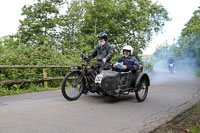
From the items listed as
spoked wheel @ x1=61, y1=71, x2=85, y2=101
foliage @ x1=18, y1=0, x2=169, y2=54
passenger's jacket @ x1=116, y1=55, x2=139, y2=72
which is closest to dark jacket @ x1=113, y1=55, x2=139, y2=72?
passenger's jacket @ x1=116, y1=55, x2=139, y2=72

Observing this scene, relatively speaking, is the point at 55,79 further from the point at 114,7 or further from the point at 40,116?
the point at 114,7

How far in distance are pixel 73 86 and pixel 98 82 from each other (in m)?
0.85

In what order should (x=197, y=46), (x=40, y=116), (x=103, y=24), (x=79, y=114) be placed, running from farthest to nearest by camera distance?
1. (x=197, y=46)
2. (x=103, y=24)
3. (x=79, y=114)
4. (x=40, y=116)

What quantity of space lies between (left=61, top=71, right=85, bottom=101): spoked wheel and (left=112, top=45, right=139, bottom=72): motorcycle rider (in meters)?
1.13

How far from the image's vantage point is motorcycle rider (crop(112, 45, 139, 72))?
6.91 metres

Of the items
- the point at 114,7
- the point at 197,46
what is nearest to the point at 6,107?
the point at 114,7

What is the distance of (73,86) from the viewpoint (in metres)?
6.63

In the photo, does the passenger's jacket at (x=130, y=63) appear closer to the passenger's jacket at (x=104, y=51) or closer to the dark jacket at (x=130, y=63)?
the dark jacket at (x=130, y=63)

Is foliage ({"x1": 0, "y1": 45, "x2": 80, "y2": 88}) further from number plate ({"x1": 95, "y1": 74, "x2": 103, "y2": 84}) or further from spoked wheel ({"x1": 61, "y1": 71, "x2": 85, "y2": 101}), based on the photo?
number plate ({"x1": 95, "y1": 74, "x2": 103, "y2": 84})

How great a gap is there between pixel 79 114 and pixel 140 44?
79.2 feet

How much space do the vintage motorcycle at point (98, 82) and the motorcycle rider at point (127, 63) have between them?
0.58ft

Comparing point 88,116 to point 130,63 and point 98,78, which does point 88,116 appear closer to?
point 98,78

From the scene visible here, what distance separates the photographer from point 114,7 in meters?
27.7

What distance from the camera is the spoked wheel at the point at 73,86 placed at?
6465mm
